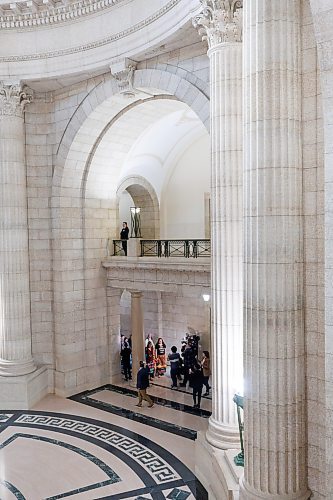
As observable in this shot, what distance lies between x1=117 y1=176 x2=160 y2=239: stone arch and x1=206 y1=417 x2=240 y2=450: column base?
10.4 meters

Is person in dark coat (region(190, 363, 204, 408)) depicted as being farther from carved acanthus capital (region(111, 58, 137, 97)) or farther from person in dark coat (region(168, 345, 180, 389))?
carved acanthus capital (region(111, 58, 137, 97))

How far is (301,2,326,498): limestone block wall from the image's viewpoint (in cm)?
483

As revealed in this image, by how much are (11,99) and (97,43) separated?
2474 mm

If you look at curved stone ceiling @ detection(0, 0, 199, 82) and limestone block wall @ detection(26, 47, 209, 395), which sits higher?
curved stone ceiling @ detection(0, 0, 199, 82)

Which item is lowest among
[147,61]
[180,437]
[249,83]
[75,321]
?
[180,437]

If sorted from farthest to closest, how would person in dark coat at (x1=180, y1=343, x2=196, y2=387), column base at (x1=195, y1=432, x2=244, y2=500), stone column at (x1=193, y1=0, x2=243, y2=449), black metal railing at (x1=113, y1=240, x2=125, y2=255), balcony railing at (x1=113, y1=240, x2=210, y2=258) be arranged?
black metal railing at (x1=113, y1=240, x2=125, y2=255) < person in dark coat at (x1=180, y1=343, x2=196, y2=387) < balcony railing at (x1=113, y1=240, x2=210, y2=258) < stone column at (x1=193, y1=0, x2=243, y2=449) < column base at (x1=195, y1=432, x2=244, y2=500)

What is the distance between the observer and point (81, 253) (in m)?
12.5

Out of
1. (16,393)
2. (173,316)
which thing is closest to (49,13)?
(16,393)

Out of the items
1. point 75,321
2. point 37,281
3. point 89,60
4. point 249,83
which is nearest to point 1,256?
point 37,281

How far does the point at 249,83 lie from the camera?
4.98 metres

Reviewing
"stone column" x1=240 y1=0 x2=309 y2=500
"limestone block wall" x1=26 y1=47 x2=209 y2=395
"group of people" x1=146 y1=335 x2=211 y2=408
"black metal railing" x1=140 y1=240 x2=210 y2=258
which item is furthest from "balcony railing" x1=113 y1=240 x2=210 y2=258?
"stone column" x1=240 y1=0 x2=309 y2=500

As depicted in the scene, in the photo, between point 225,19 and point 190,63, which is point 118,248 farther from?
point 225,19

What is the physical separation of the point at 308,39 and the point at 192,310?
1171 cm

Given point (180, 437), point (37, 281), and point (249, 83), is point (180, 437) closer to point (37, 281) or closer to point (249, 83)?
point (37, 281)
